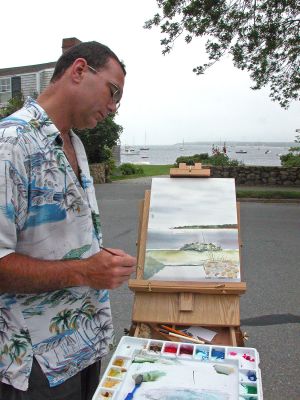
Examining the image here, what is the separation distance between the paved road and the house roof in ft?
62.2

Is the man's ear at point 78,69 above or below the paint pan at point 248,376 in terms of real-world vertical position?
above

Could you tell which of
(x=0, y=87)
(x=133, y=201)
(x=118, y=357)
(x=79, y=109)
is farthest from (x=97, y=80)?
(x=0, y=87)

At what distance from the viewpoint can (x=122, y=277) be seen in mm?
1324

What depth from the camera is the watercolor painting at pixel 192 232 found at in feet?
7.81

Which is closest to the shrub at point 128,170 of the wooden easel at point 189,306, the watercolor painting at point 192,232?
the watercolor painting at point 192,232

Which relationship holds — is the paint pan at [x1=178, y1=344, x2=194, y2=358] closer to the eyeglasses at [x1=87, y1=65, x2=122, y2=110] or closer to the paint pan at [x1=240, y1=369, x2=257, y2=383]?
the paint pan at [x1=240, y1=369, x2=257, y2=383]

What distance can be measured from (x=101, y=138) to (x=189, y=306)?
14.5 meters

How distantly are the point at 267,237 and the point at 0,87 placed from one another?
24.7 meters

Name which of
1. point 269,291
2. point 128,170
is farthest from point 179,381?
point 128,170

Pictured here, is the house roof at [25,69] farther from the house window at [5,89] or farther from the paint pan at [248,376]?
the paint pan at [248,376]

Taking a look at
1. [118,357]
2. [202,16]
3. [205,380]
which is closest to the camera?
[205,380]

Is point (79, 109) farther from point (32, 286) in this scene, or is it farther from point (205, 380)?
point (205, 380)

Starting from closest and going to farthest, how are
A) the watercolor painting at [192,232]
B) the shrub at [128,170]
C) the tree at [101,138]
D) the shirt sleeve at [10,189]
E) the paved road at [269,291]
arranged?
the shirt sleeve at [10,189], the watercolor painting at [192,232], the paved road at [269,291], the tree at [101,138], the shrub at [128,170]

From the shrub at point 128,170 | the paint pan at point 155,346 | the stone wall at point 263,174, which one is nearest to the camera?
the paint pan at point 155,346
